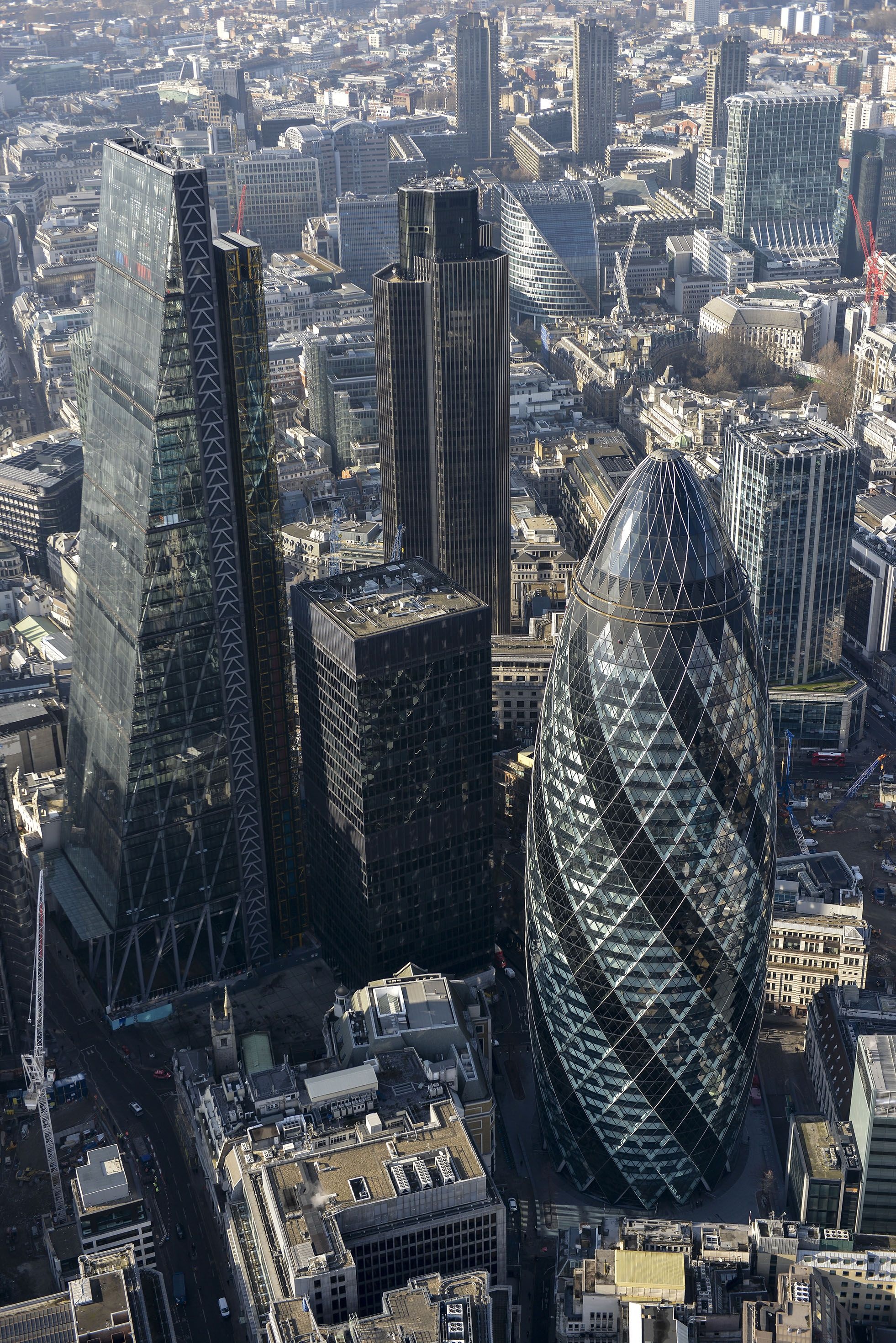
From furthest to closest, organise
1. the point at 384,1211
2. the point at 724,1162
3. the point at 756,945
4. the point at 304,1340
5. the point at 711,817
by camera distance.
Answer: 1. the point at 724,1162
2. the point at 756,945
3. the point at 711,817
4. the point at 384,1211
5. the point at 304,1340

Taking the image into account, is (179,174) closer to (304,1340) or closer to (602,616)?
(602,616)

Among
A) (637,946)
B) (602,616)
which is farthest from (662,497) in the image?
(637,946)

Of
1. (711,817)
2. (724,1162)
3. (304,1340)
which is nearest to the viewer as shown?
(304,1340)

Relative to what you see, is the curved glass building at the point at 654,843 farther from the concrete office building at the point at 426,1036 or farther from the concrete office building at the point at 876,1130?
the concrete office building at the point at 876,1130

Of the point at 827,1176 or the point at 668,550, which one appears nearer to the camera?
the point at 668,550

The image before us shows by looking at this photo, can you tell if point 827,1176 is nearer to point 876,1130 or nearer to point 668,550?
point 876,1130

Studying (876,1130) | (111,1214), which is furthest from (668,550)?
(111,1214)
